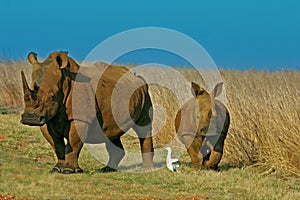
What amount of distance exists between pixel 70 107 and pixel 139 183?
4.24 feet

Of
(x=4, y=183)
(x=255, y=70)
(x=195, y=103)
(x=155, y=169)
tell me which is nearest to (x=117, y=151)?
(x=155, y=169)

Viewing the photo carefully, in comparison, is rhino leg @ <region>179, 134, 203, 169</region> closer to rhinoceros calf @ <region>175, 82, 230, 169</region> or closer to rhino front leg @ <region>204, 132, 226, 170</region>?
rhinoceros calf @ <region>175, 82, 230, 169</region>

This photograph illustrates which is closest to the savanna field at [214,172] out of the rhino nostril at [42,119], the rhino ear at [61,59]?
the rhino nostril at [42,119]

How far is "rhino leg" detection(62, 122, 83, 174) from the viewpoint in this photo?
7578 millimetres

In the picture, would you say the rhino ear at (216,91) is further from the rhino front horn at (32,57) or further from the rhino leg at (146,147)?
the rhino front horn at (32,57)

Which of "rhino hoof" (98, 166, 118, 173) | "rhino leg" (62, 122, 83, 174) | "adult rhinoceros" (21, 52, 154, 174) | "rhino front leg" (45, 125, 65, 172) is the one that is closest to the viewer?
"adult rhinoceros" (21, 52, 154, 174)

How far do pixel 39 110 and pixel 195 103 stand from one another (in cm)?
215

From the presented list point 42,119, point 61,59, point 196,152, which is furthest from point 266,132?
point 42,119

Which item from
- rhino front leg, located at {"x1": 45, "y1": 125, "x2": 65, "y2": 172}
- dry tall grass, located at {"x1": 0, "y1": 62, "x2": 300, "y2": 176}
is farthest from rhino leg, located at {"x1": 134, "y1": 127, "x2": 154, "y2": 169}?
dry tall grass, located at {"x1": 0, "y1": 62, "x2": 300, "y2": 176}

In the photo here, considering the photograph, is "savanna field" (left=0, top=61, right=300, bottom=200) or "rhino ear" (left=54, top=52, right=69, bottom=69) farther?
"rhino ear" (left=54, top=52, right=69, bottom=69)

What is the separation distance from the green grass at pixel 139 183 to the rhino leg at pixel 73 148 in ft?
0.42

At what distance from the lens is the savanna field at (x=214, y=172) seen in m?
6.95

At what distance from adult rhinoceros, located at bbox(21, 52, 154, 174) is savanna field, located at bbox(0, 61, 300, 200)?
18.6 inches

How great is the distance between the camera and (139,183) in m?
7.59
